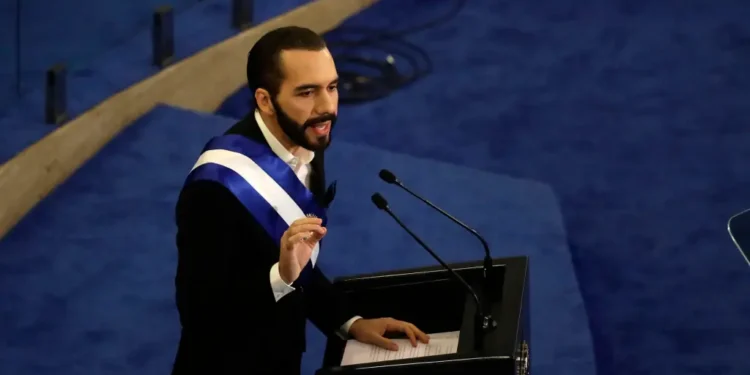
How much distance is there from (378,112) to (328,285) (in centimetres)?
223

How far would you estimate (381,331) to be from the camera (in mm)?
1643

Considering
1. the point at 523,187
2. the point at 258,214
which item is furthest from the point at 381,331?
the point at 523,187

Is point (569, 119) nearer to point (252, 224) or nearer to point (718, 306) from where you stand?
point (718, 306)

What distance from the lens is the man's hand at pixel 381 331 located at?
161 centimetres

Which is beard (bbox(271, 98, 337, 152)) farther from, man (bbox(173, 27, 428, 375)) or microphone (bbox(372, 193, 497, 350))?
microphone (bbox(372, 193, 497, 350))

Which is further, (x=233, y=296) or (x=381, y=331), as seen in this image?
(x=381, y=331)

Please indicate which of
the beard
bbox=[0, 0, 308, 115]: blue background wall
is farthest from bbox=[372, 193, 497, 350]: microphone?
bbox=[0, 0, 308, 115]: blue background wall

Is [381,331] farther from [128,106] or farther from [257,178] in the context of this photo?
[128,106]

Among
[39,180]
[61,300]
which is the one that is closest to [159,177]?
[39,180]

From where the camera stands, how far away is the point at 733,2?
15.4ft

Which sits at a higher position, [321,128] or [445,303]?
[321,128]

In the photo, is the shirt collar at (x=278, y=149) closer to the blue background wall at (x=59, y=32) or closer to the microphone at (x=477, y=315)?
the microphone at (x=477, y=315)

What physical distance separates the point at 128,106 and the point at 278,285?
191 cm

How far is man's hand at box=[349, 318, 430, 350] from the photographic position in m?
1.61
